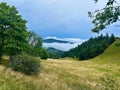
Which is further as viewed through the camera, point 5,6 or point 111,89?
point 5,6

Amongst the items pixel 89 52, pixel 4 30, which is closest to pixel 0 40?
pixel 4 30

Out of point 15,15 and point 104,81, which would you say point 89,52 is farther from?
point 104,81

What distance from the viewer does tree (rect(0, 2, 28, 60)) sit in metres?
60.3

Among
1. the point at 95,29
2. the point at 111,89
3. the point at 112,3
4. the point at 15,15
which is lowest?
the point at 111,89

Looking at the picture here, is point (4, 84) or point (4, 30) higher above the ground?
point (4, 30)

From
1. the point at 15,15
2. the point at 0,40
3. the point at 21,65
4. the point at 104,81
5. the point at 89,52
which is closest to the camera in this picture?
the point at 104,81

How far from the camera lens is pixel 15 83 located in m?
13.4

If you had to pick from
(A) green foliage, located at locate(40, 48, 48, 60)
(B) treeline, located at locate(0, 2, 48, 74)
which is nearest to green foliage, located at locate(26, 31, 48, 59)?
(A) green foliage, located at locate(40, 48, 48, 60)

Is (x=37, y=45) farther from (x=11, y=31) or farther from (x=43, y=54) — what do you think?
(x=11, y=31)

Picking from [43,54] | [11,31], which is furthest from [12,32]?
[43,54]

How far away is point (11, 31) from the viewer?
2454 inches

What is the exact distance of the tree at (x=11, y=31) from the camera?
2373 inches

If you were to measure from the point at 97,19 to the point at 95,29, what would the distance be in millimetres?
455

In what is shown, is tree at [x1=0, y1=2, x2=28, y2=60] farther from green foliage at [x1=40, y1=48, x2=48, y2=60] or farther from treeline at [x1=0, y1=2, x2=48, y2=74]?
green foliage at [x1=40, y1=48, x2=48, y2=60]
